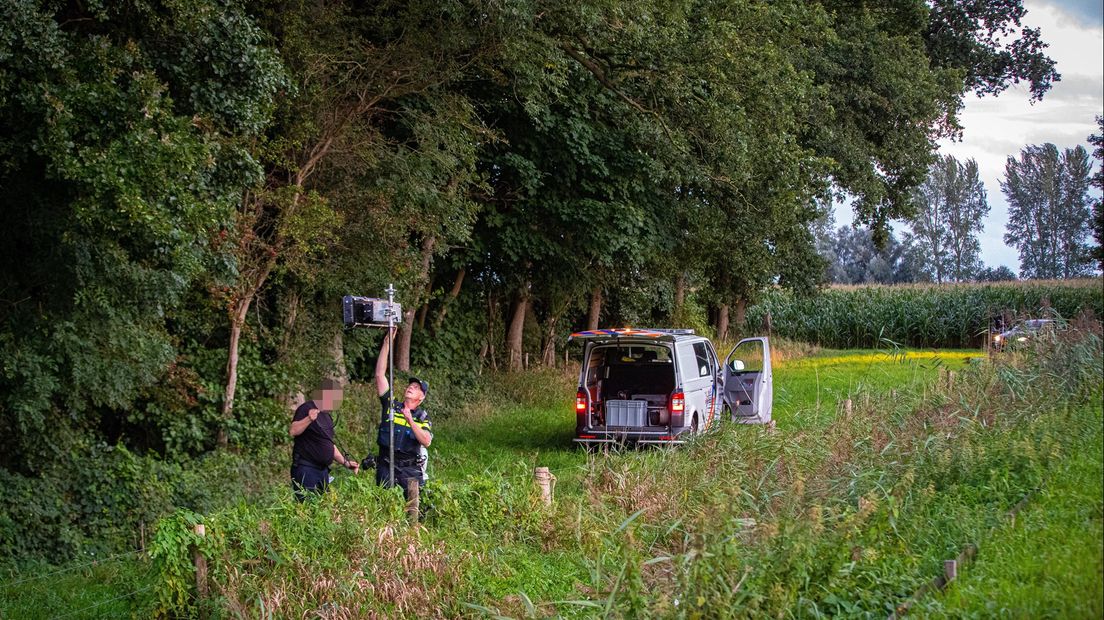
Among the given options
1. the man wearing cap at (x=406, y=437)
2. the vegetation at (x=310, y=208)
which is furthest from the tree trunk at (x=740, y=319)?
the man wearing cap at (x=406, y=437)

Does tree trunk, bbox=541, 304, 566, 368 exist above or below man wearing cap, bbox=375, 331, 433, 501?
above

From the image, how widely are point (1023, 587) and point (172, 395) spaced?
37.0 ft

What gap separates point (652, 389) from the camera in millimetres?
16797

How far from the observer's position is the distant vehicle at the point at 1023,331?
37.3ft

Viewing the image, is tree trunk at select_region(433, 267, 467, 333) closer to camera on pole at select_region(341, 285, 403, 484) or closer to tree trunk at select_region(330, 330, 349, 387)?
tree trunk at select_region(330, 330, 349, 387)

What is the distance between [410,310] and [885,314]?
30.0 meters

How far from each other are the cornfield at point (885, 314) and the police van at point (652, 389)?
20.9 meters

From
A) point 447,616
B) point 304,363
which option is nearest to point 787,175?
point 304,363

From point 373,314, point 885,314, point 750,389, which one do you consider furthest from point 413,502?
point 885,314

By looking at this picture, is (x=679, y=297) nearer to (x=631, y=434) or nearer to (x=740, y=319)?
(x=740, y=319)

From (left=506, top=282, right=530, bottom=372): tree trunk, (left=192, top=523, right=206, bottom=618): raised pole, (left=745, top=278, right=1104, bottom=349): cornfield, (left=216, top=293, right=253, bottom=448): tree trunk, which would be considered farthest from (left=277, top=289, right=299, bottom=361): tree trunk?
(left=745, top=278, right=1104, bottom=349): cornfield

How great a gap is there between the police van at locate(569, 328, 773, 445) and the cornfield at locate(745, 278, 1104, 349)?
2095cm

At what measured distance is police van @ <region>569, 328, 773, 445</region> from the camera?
1553 centimetres

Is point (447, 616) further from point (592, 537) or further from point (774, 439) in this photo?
point (774, 439)
